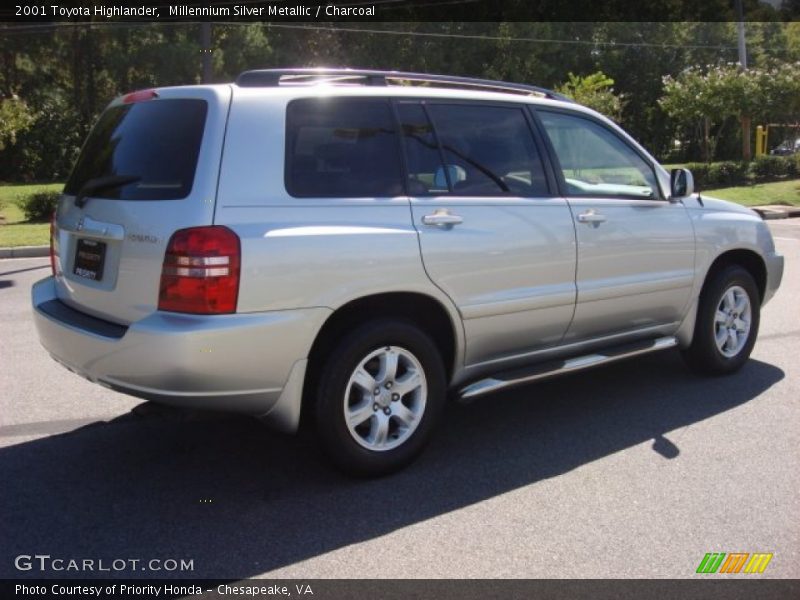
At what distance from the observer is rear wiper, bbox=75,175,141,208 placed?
12.7ft

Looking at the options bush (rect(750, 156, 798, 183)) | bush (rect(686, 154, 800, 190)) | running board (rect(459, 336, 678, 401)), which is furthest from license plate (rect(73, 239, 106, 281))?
bush (rect(750, 156, 798, 183))

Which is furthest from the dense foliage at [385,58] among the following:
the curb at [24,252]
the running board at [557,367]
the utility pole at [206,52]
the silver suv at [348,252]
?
the silver suv at [348,252]

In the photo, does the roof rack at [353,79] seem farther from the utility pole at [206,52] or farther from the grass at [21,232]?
the utility pole at [206,52]

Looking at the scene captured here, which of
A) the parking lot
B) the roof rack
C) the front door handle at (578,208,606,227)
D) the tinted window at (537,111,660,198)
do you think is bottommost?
the parking lot

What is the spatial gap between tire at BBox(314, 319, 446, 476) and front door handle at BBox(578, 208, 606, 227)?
1.23m

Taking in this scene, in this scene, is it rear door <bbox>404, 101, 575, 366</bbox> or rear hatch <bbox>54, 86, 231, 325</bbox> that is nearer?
rear hatch <bbox>54, 86, 231, 325</bbox>

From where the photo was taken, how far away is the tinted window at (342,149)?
381cm

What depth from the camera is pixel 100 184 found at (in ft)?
13.1

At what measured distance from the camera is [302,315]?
12.0ft

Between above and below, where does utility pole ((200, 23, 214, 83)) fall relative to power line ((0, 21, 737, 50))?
below

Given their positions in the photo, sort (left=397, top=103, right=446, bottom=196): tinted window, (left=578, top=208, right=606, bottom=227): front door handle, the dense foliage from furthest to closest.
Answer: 1. the dense foliage
2. (left=578, top=208, right=606, bottom=227): front door handle
3. (left=397, top=103, right=446, bottom=196): tinted window

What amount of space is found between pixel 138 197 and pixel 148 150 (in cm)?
27

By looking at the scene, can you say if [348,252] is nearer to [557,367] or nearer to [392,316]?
[392,316]

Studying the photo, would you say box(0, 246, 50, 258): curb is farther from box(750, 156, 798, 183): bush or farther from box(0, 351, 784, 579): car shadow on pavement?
box(750, 156, 798, 183): bush
